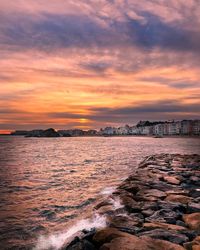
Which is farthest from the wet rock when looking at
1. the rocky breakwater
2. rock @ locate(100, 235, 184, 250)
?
rock @ locate(100, 235, 184, 250)

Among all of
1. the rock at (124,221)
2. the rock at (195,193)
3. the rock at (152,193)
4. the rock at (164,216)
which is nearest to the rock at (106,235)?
the rock at (124,221)

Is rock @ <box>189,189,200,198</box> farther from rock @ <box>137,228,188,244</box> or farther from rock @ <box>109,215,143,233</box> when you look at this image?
rock @ <box>137,228,188,244</box>

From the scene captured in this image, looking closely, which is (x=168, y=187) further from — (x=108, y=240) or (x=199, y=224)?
(x=108, y=240)

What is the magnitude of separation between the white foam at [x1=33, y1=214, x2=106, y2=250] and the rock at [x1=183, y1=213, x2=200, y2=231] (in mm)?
2429

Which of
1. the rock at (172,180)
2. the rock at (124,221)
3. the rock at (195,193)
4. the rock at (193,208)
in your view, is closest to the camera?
the rock at (124,221)

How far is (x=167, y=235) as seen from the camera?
7.62 m

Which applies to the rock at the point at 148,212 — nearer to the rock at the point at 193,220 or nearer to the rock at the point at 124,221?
the rock at the point at 124,221

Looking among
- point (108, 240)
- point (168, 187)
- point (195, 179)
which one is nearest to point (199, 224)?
point (108, 240)

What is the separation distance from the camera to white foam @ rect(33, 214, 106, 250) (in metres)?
8.73

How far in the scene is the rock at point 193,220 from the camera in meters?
8.57

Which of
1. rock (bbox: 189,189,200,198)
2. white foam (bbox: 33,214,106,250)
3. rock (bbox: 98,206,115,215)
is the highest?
rock (bbox: 189,189,200,198)

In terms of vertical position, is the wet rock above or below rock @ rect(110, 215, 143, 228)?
above

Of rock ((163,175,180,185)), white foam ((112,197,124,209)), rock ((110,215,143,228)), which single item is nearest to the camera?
rock ((110,215,143,228))

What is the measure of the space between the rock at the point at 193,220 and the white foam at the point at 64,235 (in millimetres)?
2429
